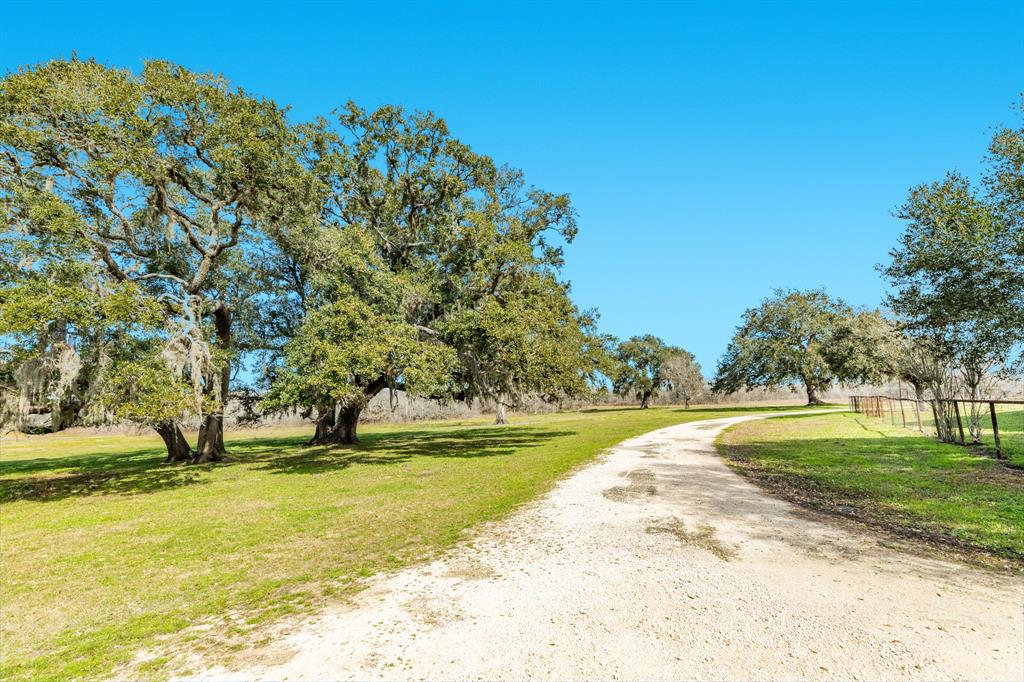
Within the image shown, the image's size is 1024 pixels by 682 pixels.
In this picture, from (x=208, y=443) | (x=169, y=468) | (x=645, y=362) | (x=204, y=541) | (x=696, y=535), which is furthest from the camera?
(x=645, y=362)

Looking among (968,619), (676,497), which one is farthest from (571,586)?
(676,497)

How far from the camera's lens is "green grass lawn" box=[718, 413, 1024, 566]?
6.84m

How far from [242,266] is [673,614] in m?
20.1

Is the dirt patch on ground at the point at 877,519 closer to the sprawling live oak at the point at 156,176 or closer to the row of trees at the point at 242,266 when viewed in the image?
the row of trees at the point at 242,266

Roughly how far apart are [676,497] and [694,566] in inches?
155

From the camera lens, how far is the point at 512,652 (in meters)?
3.76

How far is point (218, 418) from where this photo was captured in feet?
62.6

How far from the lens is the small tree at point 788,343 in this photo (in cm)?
5038

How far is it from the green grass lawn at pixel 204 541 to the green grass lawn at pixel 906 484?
5.55 metres

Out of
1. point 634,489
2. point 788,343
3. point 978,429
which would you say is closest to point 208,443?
point 634,489

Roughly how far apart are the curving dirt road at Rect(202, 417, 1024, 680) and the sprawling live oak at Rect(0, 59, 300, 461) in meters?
9.72

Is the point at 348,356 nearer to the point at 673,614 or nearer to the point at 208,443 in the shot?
the point at 208,443

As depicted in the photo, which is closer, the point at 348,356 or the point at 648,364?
the point at 348,356

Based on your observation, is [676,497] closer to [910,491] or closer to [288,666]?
[910,491]
